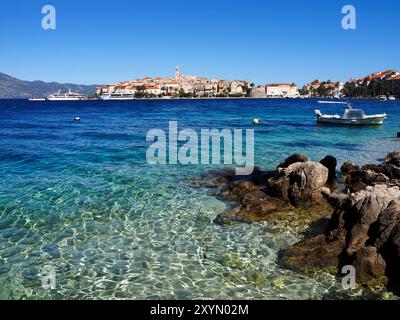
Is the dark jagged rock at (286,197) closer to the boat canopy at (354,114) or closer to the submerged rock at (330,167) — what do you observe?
the submerged rock at (330,167)

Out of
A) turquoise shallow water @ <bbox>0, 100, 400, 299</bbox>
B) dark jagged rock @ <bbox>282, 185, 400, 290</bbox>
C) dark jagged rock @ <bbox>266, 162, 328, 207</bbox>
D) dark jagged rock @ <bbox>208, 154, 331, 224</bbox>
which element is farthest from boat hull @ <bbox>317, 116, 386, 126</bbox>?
dark jagged rock @ <bbox>282, 185, 400, 290</bbox>

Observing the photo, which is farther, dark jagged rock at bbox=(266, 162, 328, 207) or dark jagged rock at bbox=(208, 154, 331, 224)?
dark jagged rock at bbox=(266, 162, 328, 207)

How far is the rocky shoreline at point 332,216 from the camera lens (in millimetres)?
9883

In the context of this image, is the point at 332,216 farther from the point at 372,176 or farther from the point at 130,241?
the point at 372,176

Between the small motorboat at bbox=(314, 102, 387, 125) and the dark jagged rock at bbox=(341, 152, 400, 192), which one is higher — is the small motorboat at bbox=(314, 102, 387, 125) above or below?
above

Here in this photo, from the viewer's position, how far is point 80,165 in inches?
953

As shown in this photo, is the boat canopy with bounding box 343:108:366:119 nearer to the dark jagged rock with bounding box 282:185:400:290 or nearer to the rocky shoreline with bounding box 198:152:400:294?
the rocky shoreline with bounding box 198:152:400:294

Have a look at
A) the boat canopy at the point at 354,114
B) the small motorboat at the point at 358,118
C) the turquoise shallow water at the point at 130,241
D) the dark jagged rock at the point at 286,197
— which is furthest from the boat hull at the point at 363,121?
the dark jagged rock at the point at 286,197

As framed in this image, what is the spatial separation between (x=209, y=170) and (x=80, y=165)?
333 inches

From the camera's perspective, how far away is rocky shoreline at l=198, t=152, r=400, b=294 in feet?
32.4

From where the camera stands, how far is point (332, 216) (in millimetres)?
12117

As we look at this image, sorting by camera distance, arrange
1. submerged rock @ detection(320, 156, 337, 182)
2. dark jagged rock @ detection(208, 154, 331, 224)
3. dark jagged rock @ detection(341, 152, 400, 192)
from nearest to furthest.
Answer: dark jagged rock @ detection(208, 154, 331, 224), dark jagged rock @ detection(341, 152, 400, 192), submerged rock @ detection(320, 156, 337, 182)
